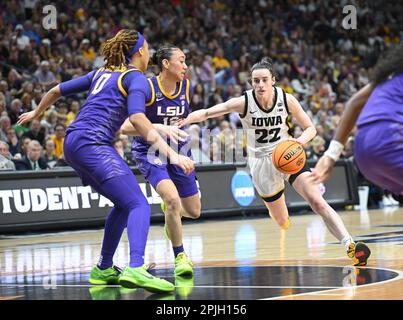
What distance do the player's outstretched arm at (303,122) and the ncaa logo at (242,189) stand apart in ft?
27.3

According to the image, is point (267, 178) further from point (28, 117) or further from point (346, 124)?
point (346, 124)

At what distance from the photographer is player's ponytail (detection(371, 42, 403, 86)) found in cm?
508

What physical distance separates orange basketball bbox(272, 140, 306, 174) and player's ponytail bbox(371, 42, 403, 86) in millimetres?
3545

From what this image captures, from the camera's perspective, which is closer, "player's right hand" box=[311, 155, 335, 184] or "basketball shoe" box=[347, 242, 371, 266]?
"player's right hand" box=[311, 155, 335, 184]

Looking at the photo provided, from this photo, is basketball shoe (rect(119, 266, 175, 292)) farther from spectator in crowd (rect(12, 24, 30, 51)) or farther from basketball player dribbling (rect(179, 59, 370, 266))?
spectator in crowd (rect(12, 24, 30, 51))

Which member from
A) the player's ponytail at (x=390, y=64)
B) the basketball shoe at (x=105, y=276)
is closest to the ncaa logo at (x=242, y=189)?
the basketball shoe at (x=105, y=276)

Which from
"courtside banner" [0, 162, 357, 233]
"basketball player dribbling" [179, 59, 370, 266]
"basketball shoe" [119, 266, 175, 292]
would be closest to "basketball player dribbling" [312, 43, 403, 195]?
"basketball shoe" [119, 266, 175, 292]

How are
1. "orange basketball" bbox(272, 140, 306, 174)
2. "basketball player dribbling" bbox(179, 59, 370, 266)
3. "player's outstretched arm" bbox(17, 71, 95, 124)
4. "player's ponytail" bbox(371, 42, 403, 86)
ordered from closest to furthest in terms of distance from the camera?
"player's ponytail" bbox(371, 42, 403, 86)
"player's outstretched arm" bbox(17, 71, 95, 124)
"orange basketball" bbox(272, 140, 306, 174)
"basketball player dribbling" bbox(179, 59, 370, 266)

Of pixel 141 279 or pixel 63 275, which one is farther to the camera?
pixel 63 275

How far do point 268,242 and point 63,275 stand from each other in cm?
408

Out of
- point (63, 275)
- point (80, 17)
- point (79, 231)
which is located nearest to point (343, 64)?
point (80, 17)

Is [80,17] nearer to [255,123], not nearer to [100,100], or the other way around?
[255,123]

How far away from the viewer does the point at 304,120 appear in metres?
9.21

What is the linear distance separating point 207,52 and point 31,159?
8814 mm
